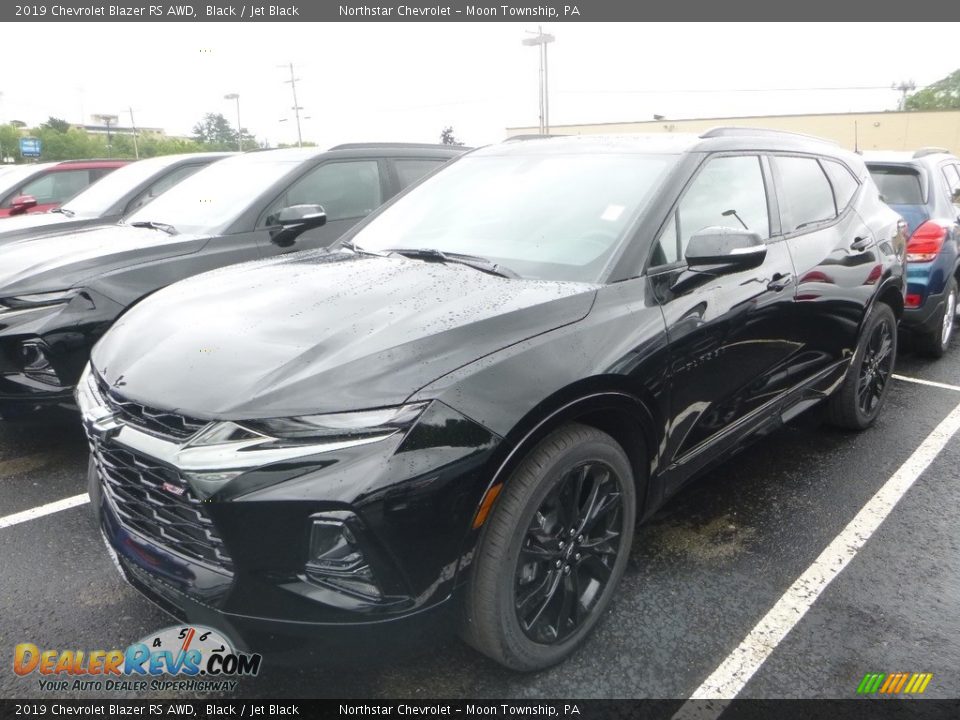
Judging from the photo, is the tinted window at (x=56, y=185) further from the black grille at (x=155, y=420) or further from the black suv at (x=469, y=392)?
the black grille at (x=155, y=420)

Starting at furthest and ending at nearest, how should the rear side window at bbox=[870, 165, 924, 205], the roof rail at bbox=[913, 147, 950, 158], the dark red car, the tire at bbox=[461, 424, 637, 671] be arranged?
the dark red car < the roof rail at bbox=[913, 147, 950, 158] < the rear side window at bbox=[870, 165, 924, 205] < the tire at bbox=[461, 424, 637, 671]

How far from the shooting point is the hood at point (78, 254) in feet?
12.4

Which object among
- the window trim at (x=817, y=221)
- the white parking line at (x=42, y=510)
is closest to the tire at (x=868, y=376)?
the window trim at (x=817, y=221)

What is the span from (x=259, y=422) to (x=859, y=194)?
12.4 feet

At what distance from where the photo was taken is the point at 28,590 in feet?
9.23

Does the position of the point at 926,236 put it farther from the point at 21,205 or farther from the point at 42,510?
the point at 21,205

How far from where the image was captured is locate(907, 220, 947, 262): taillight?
18.4 feet

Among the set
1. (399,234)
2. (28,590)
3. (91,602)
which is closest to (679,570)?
(399,234)

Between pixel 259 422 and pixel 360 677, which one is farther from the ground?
pixel 259 422

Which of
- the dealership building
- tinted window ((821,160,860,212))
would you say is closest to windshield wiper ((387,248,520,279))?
tinted window ((821,160,860,212))

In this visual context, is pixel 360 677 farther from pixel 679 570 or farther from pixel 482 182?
pixel 482 182

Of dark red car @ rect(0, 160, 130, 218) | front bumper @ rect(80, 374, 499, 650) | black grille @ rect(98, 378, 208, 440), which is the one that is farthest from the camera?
dark red car @ rect(0, 160, 130, 218)

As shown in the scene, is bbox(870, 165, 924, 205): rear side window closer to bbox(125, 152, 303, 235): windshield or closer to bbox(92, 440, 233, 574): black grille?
bbox(125, 152, 303, 235): windshield

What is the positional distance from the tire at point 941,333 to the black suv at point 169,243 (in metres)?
Answer: 4.20
